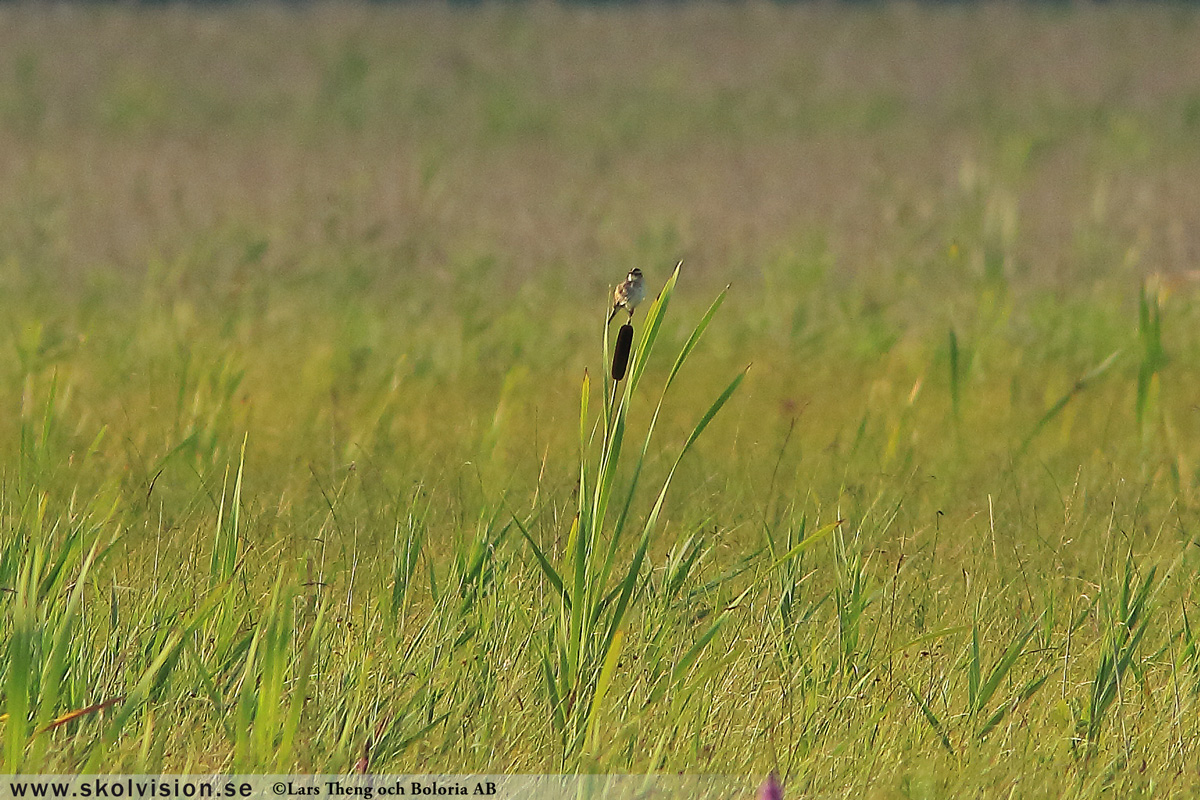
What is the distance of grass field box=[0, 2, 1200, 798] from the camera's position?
68.9 inches

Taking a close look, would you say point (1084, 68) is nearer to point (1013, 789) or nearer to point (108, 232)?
point (108, 232)

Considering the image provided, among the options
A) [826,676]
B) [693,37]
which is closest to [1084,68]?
[693,37]

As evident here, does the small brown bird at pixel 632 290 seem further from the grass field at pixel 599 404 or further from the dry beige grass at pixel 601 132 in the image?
the dry beige grass at pixel 601 132

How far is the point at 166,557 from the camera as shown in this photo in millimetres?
2137

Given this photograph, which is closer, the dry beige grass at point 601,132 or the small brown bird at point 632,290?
the small brown bird at point 632,290

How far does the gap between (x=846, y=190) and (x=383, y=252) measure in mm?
2336

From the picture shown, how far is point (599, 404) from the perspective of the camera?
12.7 feet

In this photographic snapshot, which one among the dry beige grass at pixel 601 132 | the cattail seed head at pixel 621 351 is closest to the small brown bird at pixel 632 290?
the cattail seed head at pixel 621 351

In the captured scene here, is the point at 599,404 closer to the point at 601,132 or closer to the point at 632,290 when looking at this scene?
the point at 632,290

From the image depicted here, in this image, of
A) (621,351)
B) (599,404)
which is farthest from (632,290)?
(599,404)

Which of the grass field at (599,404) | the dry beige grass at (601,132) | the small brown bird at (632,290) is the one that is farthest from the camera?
the dry beige grass at (601,132)

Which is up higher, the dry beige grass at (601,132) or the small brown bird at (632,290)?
the small brown bird at (632,290)

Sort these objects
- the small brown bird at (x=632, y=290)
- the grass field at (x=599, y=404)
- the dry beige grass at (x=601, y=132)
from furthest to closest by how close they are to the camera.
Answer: the dry beige grass at (x=601, y=132) → the grass field at (x=599, y=404) → the small brown bird at (x=632, y=290)

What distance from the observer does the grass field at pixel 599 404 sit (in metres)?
1.75
